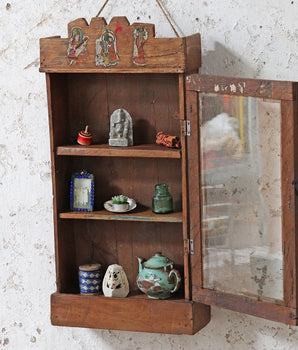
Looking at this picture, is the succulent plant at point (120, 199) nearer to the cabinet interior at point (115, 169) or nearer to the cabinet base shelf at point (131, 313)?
the cabinet interior at point (115, 169)

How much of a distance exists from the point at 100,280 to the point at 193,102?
2.38ft

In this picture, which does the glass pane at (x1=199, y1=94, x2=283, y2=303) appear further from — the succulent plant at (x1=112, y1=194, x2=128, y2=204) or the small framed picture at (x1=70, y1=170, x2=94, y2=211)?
the small framed picture at (x1=70, y1=170, x2=94, y2=211)

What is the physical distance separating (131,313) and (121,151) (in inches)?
21.5

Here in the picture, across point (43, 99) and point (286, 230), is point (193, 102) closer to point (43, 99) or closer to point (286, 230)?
point (286, 230)

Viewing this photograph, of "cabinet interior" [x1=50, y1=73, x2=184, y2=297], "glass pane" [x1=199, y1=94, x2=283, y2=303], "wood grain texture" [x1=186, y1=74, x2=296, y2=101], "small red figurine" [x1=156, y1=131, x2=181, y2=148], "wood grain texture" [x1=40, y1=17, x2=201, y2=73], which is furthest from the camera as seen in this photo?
"cabinet interior" [x1=50, y1=73, x2=184, y2=297]

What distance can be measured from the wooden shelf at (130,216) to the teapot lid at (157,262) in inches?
5.6

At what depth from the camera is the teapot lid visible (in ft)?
7.93

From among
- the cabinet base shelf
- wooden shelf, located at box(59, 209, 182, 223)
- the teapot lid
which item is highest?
wooden shelf, located at box(59, 209, 182, 223)

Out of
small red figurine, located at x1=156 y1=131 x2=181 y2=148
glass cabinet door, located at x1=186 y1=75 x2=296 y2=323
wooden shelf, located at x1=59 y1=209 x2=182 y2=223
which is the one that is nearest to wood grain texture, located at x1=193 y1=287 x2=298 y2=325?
glass cabinet door, located at x1=186 y1=75 x2=296 y2=323

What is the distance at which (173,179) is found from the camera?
2479 mm

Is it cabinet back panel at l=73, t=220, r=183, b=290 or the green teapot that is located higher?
cabinet back panel at l=73, t=220, r=183, b=290

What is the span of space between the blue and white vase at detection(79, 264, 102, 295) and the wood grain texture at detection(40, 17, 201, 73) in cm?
68

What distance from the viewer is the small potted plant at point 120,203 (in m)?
2.44

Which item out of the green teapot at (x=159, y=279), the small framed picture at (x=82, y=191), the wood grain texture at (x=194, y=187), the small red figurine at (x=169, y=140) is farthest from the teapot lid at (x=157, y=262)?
the small red figurine at (x=169, y=140)
